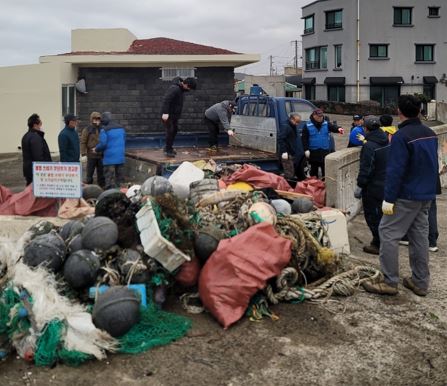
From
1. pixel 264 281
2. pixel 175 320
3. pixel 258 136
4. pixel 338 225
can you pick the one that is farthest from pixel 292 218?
pixel 258 136

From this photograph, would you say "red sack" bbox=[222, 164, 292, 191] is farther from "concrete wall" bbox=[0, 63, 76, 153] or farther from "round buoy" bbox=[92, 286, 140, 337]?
"concrete wall" bbox=[0, 63, 76, 153]

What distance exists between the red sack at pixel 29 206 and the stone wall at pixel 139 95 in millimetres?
9738

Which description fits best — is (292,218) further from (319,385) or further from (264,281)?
(319,385)

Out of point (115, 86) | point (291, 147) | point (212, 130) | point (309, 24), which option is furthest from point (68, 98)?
point (309, 24)

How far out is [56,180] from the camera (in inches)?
249

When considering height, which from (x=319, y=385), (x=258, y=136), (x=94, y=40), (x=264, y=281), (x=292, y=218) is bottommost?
(x=319, y=385)

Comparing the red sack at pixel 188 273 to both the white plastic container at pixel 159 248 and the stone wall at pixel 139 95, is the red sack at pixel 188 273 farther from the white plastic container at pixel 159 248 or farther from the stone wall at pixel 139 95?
the stone wall at pixel 139 95

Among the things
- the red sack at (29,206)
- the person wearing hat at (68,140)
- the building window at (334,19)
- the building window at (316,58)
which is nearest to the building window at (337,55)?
the building window at (316,58)

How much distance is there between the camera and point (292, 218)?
5746 mm

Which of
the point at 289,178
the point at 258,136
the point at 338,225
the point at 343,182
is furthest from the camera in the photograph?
the point at 258,136

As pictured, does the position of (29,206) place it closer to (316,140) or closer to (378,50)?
(316,140)

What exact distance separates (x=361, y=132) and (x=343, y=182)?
2.24 metres

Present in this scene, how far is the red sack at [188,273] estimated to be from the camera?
4.91m

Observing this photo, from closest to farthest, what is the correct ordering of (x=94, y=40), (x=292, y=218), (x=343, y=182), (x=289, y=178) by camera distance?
(x=292, y=218), (x=343, y=182), (x=289, y=178), (x=94, y=40)
